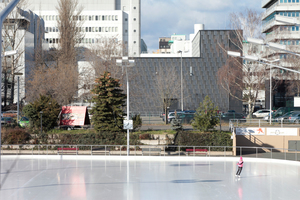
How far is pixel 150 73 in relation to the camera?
58438 mm

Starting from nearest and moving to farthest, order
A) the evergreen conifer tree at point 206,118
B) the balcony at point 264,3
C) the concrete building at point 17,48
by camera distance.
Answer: the evergreen conifer tree at point 206,118 < the concrete building at point 17,48 < the balcony at point 264,3

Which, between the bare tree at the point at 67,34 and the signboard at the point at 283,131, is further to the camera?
the bare tree at the point at 67,34

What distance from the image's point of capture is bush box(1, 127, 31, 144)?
30.0m

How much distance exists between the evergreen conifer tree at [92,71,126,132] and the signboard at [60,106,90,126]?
360 cm

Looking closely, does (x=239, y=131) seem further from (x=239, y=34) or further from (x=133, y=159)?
(x=239, y=34)

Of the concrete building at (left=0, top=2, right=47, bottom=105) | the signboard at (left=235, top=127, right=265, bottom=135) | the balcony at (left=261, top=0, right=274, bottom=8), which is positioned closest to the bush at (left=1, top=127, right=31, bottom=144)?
the concrete building at (left=0, top=2, right=47, bottom=105)

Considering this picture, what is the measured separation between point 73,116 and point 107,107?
5.32m

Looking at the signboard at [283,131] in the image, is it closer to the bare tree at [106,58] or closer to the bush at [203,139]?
the bush at [203,139]

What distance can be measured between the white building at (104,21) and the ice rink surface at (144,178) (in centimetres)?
6700

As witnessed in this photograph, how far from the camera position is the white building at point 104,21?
9169 cm

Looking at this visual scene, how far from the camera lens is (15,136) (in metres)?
30.0

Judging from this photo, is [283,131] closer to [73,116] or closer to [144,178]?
[144,178]

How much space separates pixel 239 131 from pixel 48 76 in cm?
2722

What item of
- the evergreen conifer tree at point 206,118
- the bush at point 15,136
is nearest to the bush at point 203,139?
the evergreen conifer tree at point 206,118
